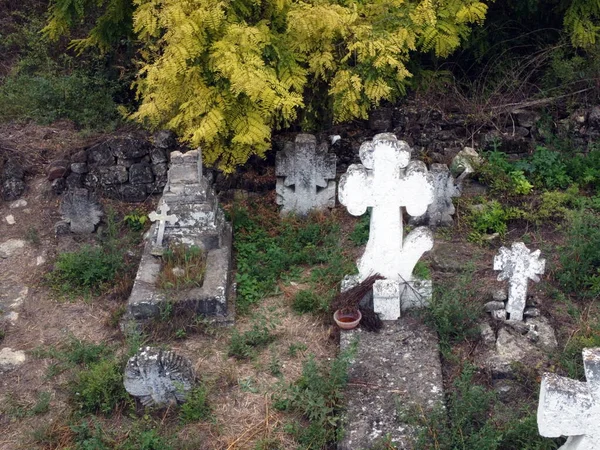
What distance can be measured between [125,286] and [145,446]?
2.03 metres

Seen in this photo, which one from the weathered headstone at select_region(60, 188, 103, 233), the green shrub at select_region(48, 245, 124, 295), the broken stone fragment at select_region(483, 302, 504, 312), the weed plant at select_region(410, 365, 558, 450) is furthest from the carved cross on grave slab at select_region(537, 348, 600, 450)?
the weathered headstone at select_region(60, 188, 103, 233)

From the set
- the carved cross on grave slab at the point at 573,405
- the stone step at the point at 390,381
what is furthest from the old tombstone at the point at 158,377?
the carved cross on grave slab at the point at 573,405

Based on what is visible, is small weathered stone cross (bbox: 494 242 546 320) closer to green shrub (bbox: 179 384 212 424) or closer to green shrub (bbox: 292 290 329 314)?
green shrub (bbox: 292 290 329 314)

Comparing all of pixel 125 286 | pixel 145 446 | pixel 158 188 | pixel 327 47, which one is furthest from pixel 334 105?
pixel 145 446

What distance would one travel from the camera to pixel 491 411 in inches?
208

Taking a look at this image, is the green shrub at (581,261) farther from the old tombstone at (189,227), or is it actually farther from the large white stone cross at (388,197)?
the old tombstone at (189,227)

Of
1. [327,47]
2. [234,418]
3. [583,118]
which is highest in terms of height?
[327,47]

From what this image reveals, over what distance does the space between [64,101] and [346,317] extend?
481 cm

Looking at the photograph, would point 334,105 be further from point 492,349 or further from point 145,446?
point 145,446

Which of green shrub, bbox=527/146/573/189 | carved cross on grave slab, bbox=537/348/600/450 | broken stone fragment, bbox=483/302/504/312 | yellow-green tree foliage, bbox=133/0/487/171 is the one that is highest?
yellow-green tree foliage, bbox=133/0/487/171

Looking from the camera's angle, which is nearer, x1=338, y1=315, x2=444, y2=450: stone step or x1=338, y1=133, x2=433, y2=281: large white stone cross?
x1=338, y1=315, x2=444, y2=450: stone step

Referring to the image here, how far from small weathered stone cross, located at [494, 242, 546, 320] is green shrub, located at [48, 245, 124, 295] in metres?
3.44

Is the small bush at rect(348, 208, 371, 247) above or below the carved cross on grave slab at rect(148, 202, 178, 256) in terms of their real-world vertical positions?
below

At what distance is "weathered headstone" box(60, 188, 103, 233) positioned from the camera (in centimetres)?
764
